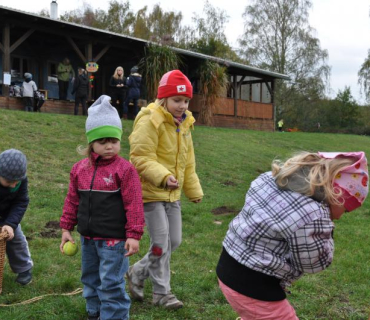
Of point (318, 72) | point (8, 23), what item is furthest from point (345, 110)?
point (8, 23)

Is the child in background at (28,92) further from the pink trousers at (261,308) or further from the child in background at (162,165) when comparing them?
the pink trousers at (261,308)

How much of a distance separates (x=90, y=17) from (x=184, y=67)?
82.9ft

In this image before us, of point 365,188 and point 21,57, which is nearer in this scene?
point 365,188

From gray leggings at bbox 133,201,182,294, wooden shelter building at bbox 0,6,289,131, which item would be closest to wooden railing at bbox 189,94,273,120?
wooden shelter building at bbox 0,6,289,131

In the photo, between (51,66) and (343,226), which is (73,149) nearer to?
(343,226)

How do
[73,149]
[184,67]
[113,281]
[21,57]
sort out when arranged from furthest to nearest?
[184,67] < [21,57] < [73,149] < [113,281]

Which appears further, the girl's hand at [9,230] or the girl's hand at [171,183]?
the girl's hand at [9,230]

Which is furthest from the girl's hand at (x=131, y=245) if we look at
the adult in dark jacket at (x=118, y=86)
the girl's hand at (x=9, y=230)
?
the adult in dark jacket at (x=118, y=86)

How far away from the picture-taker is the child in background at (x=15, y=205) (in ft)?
11.5

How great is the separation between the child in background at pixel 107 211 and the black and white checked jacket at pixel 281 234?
2.74ft

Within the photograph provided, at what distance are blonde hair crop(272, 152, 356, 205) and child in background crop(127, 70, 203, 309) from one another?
4.14 feet

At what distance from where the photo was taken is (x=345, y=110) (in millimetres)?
44906

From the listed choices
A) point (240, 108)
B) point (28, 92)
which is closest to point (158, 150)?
point (28, 92)

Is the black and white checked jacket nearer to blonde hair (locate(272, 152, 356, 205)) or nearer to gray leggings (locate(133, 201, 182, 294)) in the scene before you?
blonde hair (locate(272, 152, 356, 205))
